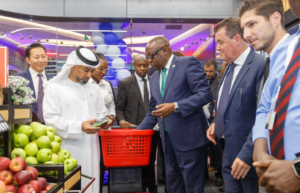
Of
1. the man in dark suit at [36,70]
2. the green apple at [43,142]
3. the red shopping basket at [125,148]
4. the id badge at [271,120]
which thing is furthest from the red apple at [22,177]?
the man in dark suit at [36,70]

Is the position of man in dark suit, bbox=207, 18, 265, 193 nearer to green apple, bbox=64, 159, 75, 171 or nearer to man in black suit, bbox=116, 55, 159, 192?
green apple, bbox=64, 159, 75, 171

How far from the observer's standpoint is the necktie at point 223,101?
2.35m

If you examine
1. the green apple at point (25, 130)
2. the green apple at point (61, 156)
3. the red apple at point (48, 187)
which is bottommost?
the red apple at point (48, 187)

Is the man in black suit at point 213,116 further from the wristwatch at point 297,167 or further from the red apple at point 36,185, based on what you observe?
the wristwatch at point 297,167

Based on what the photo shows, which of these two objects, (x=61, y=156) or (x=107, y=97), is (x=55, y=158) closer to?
(x=61, y=156)

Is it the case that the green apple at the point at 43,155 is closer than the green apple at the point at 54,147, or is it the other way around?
the green apple at the point at 43,155

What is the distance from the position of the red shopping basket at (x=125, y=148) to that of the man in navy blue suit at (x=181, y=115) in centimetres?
26

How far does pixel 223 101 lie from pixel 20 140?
1.44 metres

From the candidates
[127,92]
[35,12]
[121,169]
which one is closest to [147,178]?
[121,169]

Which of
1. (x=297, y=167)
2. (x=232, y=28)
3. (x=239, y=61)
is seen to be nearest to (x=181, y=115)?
(x=239, y=61)

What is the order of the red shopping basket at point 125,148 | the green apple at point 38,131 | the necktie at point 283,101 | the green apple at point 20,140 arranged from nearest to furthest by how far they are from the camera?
the necktie at point 283,101 < the green apple at point 20,140 < the green apple at point 38,131 < the red shopping basket at point 125,148

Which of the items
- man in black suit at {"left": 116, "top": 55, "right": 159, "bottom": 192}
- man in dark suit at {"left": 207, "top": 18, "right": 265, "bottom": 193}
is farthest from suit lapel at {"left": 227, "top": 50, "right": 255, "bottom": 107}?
man in black suit at {"left": 116, "top": 55, "right": 159, "bottom": 192}

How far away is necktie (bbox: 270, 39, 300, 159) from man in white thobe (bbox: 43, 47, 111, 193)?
183cm

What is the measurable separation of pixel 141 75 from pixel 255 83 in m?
2.53
